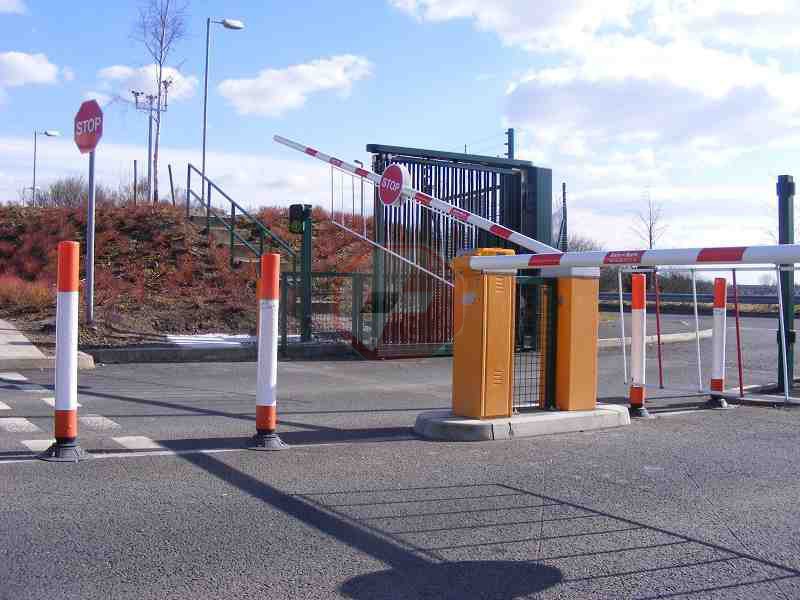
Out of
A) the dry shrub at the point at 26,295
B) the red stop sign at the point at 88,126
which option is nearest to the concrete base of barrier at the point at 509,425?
the red stop sign at the point at 88,126

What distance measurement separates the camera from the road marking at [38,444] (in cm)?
709

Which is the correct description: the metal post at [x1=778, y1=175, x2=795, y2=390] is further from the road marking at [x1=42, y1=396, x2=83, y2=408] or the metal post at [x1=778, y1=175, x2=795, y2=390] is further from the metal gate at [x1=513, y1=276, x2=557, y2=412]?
the road marking at [x1=42, y1=396, x2=83, y2=408]

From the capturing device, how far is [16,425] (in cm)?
814

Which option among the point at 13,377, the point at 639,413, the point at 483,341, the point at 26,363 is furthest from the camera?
the point at 26,363

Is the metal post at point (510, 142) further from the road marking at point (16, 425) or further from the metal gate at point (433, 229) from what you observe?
the road marking at point (16, 425)

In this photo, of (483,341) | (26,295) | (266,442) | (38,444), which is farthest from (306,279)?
(38,444)

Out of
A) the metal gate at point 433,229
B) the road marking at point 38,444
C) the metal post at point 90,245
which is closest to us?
the road marking at point 38,444

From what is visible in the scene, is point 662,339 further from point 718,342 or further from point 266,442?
point 266,442

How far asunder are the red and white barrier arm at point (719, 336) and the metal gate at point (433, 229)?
5752mm

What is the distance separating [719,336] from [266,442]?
6.11 meters

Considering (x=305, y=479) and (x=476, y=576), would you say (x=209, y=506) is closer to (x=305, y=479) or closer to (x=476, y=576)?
(x=305, y=479)

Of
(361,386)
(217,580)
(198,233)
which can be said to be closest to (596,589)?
(217,580)

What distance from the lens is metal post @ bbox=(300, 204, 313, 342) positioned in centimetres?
1551

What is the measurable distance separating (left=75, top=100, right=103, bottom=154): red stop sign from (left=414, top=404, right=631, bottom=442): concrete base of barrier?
364 inches
